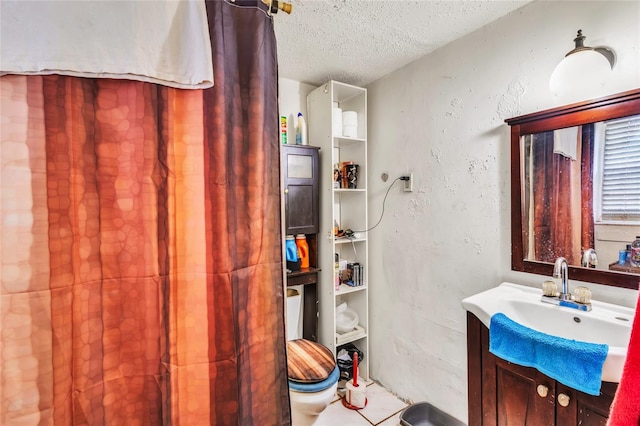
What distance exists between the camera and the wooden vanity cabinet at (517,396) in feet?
2.95

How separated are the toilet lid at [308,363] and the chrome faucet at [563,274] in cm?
111

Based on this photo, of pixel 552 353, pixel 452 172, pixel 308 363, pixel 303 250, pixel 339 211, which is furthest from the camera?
pixel 339 211

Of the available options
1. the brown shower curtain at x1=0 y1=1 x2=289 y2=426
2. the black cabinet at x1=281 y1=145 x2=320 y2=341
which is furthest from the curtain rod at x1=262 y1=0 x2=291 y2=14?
the black cabinet at x1=281 y1=145 x2=320 y2=341

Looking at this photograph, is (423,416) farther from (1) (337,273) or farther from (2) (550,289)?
(2) (550,289)

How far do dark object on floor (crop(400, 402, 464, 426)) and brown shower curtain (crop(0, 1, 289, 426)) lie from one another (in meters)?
1.23

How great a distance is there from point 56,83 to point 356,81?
6.34ft

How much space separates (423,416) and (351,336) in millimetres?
642

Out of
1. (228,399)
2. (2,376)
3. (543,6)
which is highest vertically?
(543,6)

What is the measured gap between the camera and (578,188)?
1215 millimetres

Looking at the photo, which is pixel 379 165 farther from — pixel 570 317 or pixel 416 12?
pixel 570 317

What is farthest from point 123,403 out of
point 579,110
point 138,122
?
point 579,110

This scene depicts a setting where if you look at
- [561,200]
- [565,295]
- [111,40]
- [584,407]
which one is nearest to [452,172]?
[561,200]

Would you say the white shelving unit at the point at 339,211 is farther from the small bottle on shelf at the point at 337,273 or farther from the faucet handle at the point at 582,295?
the faucet handle at the point at 582,295

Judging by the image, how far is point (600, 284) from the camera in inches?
45.5
